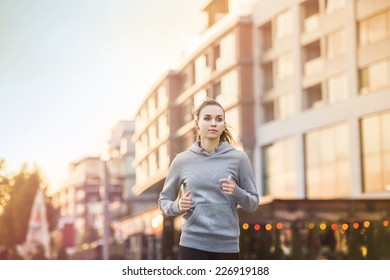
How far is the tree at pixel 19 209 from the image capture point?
10664 mm

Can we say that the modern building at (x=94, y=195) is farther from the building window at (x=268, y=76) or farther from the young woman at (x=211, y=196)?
the young woman at (x=211, y=196)

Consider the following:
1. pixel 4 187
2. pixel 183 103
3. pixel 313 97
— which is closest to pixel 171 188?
pixel 183 103

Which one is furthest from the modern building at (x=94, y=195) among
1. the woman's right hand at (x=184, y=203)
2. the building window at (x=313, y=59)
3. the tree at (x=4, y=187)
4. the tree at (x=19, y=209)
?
the woman's right hand at (x=184, y=203)

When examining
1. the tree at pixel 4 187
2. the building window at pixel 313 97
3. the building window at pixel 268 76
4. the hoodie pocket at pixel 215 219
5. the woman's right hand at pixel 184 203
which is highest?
the building window at pixel 268 76

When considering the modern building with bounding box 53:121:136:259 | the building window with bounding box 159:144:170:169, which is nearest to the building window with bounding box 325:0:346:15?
the modern building with bounding box 53:121:136:259

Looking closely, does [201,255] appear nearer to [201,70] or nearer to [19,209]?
[19,209]

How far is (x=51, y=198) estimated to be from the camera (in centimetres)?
1177

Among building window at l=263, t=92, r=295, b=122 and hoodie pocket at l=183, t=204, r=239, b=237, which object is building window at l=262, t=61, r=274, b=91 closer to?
building window at l=263, t=92, r=295, b=122

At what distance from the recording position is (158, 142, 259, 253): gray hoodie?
13.8 feet

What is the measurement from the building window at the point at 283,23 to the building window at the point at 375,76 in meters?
1.30

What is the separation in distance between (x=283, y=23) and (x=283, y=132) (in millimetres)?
2211
